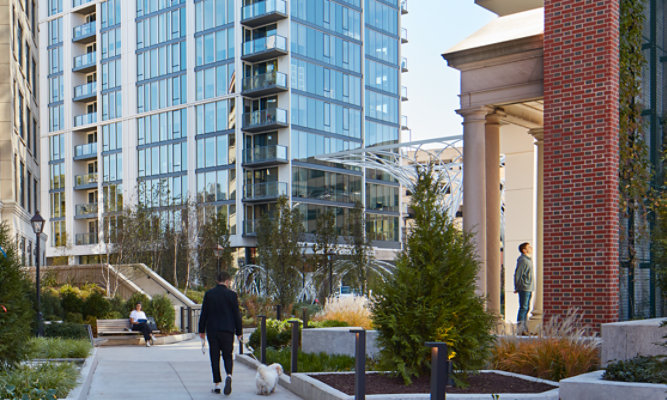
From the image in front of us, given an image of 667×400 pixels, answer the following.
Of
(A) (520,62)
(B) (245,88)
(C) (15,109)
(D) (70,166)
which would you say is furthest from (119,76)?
(A) (520,62)

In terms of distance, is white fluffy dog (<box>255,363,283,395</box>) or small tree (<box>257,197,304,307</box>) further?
small tree (<box>257,197,304,307</box>)

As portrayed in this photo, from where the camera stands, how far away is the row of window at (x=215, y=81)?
6156 centimetres

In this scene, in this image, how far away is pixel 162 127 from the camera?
6631 centimetres

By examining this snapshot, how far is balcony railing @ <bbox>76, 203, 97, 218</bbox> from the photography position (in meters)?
72.7

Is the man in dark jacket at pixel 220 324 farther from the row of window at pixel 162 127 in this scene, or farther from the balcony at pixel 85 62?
the balcony at pixel 85 62

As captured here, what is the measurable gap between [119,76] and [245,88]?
15921 millimetres

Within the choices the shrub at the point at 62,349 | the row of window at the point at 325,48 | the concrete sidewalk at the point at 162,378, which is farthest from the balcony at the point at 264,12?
the shrub at the point at 62,349

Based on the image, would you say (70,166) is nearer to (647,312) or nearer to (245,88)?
(245,88)

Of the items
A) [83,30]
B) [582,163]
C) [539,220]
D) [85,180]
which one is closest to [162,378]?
[582,163]

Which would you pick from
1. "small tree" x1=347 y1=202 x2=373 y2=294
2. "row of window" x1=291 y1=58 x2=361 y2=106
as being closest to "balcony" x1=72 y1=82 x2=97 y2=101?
"row of window" x1=291 y1=58 x2=361 y2=106

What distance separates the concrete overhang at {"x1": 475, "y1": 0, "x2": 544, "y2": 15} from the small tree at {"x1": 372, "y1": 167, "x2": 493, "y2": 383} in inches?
385

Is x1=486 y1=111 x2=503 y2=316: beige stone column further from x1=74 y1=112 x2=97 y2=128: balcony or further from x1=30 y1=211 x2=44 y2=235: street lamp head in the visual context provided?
x1=74 y1=112 x2=97 y2=128: balcony

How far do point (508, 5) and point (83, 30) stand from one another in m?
63.6

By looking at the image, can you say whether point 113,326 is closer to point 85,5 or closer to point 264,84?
point 264,84
